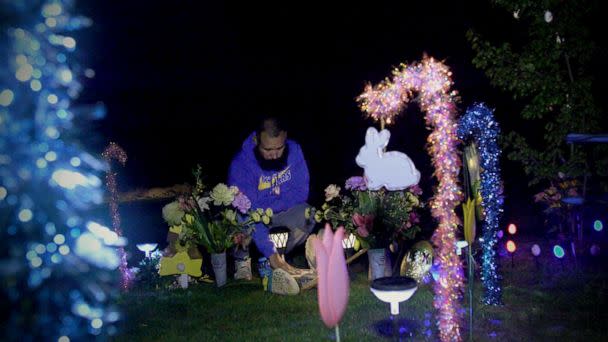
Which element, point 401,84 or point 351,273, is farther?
point 351,273

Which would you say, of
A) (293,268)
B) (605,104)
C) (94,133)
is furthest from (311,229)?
(94,133)

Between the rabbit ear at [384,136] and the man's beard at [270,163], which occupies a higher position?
the rabbit ear at [384,136]

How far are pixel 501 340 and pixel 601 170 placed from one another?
3.94 meters

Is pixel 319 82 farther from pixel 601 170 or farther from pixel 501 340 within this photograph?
pixel 501 340

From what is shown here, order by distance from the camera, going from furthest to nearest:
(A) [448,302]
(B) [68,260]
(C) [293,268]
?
(C) [293,268]
(A) [448,302]
(B) [68,260]

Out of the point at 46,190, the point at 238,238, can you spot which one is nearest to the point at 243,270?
the point at 238,238

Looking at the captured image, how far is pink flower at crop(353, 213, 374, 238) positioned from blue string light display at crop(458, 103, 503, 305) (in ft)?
5.95

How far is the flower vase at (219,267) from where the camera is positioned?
8742 mm

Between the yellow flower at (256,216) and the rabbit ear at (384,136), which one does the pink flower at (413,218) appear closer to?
the rabbit ear at (384,136)

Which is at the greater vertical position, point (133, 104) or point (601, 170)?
point (133, 104)

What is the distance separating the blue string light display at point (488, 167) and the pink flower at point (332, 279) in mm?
2965

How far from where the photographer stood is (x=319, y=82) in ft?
46.2

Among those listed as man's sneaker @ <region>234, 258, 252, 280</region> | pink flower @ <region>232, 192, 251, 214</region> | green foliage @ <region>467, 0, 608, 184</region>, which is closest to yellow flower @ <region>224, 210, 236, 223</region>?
pink flower @ <region>232, 192, 251, 214</region>

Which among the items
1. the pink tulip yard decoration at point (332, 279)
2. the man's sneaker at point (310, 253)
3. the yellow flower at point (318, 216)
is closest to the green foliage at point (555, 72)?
the yellow flower at point (318, 216)
